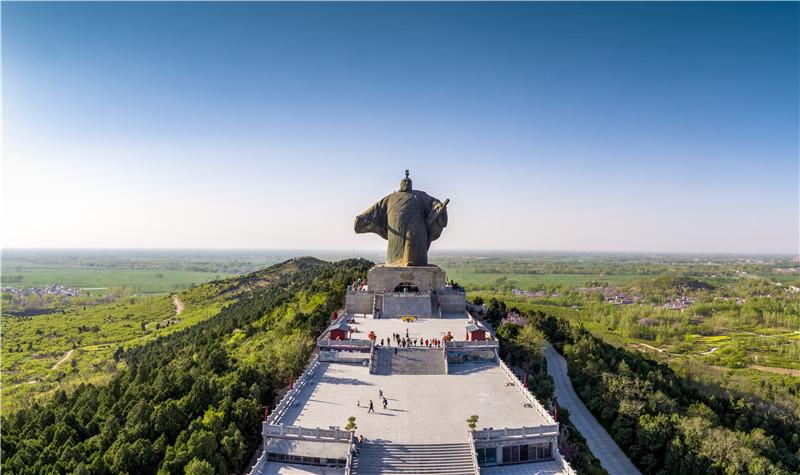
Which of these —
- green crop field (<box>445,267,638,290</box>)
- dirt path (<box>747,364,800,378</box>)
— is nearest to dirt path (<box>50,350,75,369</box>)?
dirt path (<box>747,364,800,378</box>)

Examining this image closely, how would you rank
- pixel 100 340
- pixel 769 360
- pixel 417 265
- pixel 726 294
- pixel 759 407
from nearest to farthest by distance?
pixel 759 407 → pixel 417 265 → pixel 769 360 → pixel 100 340 → pixel 726 294

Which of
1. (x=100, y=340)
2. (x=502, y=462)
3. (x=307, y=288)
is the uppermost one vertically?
(x=307, y=288)

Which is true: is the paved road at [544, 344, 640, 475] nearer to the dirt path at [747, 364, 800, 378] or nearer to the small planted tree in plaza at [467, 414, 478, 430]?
the small planted tree in plaza at [467, 414, 478, 430]

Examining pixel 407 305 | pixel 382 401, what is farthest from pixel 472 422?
pixel 407 305

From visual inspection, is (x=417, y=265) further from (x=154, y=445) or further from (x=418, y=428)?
(x=154, y=445)

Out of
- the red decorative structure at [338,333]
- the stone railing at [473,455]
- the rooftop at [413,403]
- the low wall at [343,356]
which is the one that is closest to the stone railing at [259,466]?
the rooftop at [413,403]

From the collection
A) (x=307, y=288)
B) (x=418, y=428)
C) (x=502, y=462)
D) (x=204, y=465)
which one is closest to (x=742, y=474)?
(x=502, y=462)

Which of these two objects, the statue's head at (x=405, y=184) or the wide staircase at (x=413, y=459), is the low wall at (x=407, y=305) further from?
→ the wide staircase at (x=413, y=459)
